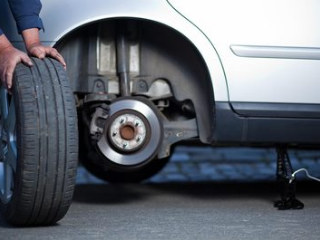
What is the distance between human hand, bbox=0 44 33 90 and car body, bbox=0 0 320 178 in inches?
15.0

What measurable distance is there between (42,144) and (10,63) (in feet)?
1.38

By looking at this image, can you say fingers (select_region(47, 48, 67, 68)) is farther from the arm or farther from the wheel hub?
the wheel hub

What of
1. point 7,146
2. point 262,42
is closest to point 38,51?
point 7,146

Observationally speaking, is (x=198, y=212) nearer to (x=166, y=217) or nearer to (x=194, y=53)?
(x=166, y=217)

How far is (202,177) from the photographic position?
302 inches

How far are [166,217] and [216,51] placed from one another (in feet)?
2.79

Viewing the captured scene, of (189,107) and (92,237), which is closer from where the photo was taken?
(92,237)

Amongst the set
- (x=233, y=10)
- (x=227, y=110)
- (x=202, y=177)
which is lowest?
(x=202, y=177)

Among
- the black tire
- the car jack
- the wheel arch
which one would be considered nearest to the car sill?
the wheel arch

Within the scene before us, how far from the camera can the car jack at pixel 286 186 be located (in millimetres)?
5441

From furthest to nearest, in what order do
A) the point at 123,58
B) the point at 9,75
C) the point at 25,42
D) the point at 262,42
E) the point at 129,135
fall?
the point at 123,58, the point at 129,135, the point at 262,42, the point at 25,42, the point at 9,75

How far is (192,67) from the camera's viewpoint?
5.40m

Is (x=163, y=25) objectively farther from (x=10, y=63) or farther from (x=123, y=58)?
(x=10, y=63)

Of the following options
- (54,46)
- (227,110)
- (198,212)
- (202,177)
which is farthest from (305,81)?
(202,177)
